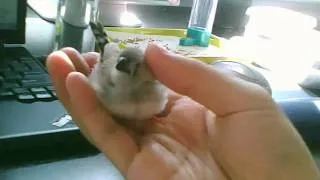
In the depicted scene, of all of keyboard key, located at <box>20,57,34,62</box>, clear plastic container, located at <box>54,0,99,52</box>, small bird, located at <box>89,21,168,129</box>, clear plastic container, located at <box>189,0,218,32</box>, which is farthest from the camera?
clear plastic container, located at <box>189,0,218,32</box>

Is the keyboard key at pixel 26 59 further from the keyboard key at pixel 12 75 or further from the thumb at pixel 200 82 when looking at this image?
the thumb at pixel 200 82

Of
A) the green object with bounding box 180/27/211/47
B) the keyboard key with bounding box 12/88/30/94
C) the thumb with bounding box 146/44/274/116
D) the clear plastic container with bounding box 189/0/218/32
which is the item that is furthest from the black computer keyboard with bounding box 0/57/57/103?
the clear plastic container with bounding box 189/0/218/32

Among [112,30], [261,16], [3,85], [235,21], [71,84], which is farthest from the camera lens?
[235,21]

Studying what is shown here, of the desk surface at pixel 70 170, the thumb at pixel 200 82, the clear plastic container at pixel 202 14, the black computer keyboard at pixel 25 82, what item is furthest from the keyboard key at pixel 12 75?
the clear plastic container at pixel 202 14

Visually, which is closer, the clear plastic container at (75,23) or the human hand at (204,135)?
the human hand at (204,135)

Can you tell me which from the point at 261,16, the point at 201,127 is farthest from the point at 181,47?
the point at 201,127

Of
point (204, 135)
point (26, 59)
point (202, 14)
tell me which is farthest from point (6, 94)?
point (202, 14)

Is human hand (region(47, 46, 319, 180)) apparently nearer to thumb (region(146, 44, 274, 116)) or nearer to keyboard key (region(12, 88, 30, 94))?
thumb (region(146, 44, 274, 116))

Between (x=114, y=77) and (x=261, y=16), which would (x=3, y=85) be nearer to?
(x=114, y=77)
